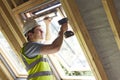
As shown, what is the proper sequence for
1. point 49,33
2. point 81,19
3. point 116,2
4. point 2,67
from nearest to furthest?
point 116,2 < point 81,19 < point 49,33 < point 2,67

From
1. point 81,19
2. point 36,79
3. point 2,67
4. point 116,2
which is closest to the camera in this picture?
point 116,2

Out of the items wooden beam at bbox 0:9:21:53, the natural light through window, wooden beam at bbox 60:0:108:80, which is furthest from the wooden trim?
wooden beam at bbox 60:0:108:80

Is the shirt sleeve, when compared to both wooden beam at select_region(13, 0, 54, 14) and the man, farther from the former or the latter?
wooden beam at select_region(13, 0, 54, 14)

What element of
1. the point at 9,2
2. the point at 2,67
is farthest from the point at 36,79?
the point at 2,67

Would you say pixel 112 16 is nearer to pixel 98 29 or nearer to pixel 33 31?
pixel 98 29

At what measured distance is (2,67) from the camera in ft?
15.9

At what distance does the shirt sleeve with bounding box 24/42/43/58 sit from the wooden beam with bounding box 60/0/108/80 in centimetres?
47

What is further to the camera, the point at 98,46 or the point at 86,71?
the point at 86,71

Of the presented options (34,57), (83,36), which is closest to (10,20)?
(34,57)

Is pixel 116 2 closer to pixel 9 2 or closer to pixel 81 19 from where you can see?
pixel 81 19

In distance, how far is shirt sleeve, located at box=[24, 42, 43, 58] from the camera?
269cm

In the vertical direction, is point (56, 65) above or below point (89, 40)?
below

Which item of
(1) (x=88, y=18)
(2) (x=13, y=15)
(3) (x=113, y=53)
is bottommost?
(3) (x=113, y=53)

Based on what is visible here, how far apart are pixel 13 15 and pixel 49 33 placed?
2.07 feet
